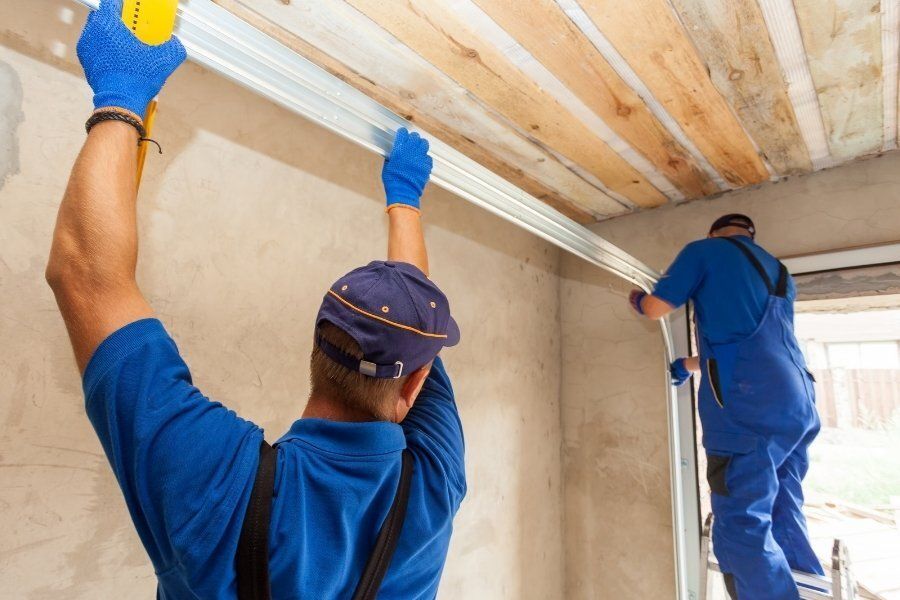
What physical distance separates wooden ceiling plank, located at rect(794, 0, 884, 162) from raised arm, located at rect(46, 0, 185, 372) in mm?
1316

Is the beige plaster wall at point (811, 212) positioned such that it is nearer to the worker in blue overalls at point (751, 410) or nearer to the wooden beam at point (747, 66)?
the wooden beam at point (747, 66)

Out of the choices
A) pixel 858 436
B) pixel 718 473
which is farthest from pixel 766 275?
pixel 858 436

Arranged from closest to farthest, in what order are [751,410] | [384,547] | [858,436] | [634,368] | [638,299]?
[384,547] < [751,410] < [638,299] < [634,368] < [858,436]

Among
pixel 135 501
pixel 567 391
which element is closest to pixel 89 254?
pixel 135 501

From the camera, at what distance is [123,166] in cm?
52

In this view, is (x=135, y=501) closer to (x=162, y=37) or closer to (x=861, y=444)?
(x=162, y=37)

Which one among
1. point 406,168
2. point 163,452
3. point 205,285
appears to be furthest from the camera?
point 205,285

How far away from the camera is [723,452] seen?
4.77 ft

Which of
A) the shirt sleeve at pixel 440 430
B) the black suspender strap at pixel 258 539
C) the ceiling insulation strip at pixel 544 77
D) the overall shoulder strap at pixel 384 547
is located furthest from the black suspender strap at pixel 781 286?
the black suspender strap at pixel 258 539

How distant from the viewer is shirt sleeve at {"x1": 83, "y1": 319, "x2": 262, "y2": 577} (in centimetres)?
48

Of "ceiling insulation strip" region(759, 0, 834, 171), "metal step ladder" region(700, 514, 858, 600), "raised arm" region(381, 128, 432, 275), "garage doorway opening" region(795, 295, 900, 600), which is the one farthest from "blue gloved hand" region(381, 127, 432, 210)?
"garage doorway opening" region(795, 295, 900, 600)

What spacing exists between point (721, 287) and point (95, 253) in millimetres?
1690

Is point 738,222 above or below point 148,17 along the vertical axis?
above

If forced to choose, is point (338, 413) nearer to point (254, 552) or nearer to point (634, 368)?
point (254, 552)
